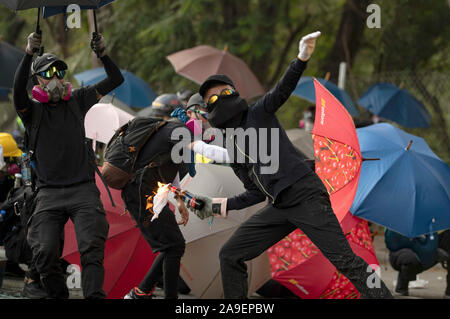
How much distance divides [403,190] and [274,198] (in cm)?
189

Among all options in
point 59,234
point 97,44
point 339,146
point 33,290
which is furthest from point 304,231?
point 33,290

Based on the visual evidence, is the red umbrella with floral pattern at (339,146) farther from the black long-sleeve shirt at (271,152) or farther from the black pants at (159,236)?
the black pants at (159,236)

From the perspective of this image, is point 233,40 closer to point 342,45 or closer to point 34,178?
point 342,45

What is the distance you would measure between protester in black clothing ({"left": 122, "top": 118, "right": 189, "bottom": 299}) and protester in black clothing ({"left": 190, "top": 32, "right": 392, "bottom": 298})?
0.76 m

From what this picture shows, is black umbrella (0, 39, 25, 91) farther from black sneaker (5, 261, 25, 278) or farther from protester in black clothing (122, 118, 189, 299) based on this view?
protester in black clothing (122, 118, 189, 299)

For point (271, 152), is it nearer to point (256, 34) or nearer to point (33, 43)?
point (33, 43)

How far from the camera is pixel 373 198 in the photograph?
6633 mm

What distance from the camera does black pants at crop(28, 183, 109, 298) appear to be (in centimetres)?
522

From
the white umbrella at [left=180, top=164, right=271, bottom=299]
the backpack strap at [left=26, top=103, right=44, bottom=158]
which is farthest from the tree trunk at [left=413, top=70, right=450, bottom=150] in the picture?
the backpack strap at [left=26, top=103, right=44, bottom=158]

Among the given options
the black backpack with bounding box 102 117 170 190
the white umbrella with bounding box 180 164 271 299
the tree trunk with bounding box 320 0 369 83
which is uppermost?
the tree trunk with bounding box 320 0 369 83

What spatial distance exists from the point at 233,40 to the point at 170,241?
7.81m

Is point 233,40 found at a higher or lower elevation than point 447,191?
higher

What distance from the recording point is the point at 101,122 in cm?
776
